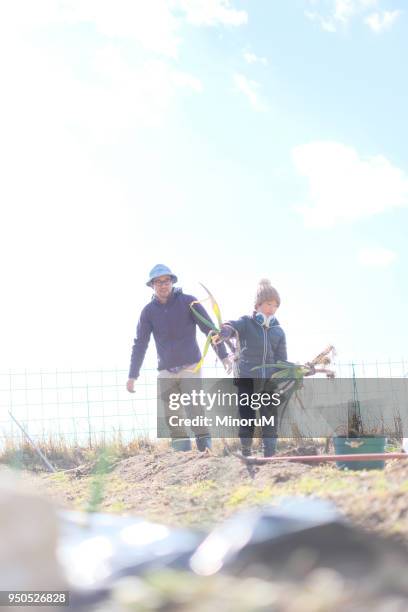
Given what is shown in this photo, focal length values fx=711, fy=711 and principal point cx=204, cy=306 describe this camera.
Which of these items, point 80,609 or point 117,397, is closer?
point 80,609

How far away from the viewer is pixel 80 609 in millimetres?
1342

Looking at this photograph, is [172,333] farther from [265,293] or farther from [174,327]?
[265,293]

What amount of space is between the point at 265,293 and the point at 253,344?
0.43m

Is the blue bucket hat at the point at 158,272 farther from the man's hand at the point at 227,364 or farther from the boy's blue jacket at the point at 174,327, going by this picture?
the man's hand at the point at 227,364

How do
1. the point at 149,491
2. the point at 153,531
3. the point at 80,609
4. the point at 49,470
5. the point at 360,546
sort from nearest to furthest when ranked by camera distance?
the point at 80,609
the point at 360,546
the point at 153,531
the point at 149,491
the point at 49,470

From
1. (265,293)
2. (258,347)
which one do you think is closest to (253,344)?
(258,347)

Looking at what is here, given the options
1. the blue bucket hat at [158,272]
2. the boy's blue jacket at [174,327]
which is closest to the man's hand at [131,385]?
the boy's blue jacket at [174,327]

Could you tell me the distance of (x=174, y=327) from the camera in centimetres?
612

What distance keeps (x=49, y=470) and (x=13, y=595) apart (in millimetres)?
7043

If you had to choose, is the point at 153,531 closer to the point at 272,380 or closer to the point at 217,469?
the point at 217,469

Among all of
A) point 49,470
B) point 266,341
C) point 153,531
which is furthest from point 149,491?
point 49,470

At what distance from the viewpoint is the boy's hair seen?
5746 mm

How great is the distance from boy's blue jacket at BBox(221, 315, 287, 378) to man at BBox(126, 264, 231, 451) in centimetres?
20

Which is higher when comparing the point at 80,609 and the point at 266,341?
the point at 266,341
